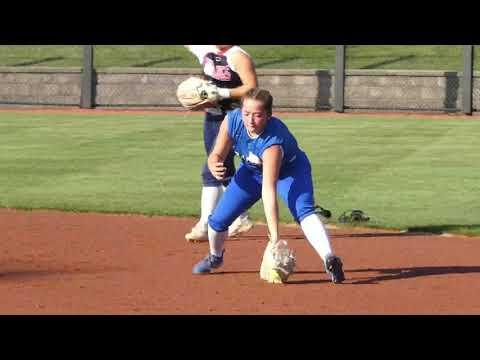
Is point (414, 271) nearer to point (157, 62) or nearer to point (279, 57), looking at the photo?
point (279, 57)

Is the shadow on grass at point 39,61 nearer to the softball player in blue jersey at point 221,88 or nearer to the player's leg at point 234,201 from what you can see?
the softball player in blue jersey at point 221,88

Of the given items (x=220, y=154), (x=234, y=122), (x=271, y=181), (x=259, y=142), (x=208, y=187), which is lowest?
(x=208, y=187)

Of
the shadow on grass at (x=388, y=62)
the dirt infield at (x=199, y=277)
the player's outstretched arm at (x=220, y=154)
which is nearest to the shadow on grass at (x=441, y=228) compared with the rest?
the dirt infield at (x=199, y=277)

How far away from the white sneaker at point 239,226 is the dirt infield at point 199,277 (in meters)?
0.10

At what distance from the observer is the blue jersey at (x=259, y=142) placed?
8.75 m

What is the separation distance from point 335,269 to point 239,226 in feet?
8.97

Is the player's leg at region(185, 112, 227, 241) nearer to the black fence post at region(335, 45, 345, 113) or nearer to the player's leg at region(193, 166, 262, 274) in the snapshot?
the player's leg at region(193, 166, 262, 274)

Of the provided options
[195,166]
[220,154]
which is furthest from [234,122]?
[195,166]

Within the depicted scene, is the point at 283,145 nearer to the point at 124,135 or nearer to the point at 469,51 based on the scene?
the point at 124,135

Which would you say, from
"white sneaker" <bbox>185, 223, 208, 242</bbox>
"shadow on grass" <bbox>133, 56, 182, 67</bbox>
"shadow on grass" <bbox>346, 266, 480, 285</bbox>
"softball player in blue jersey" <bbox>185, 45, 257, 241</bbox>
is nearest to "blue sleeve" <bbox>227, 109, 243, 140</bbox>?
"softball player in blue jersey" <bbox>185, 45, 257, 241</bbox>

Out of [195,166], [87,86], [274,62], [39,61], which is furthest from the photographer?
[39,61]

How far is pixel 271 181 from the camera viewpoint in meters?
8.63

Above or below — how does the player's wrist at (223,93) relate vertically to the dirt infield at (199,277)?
above

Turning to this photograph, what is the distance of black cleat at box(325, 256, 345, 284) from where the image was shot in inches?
348
